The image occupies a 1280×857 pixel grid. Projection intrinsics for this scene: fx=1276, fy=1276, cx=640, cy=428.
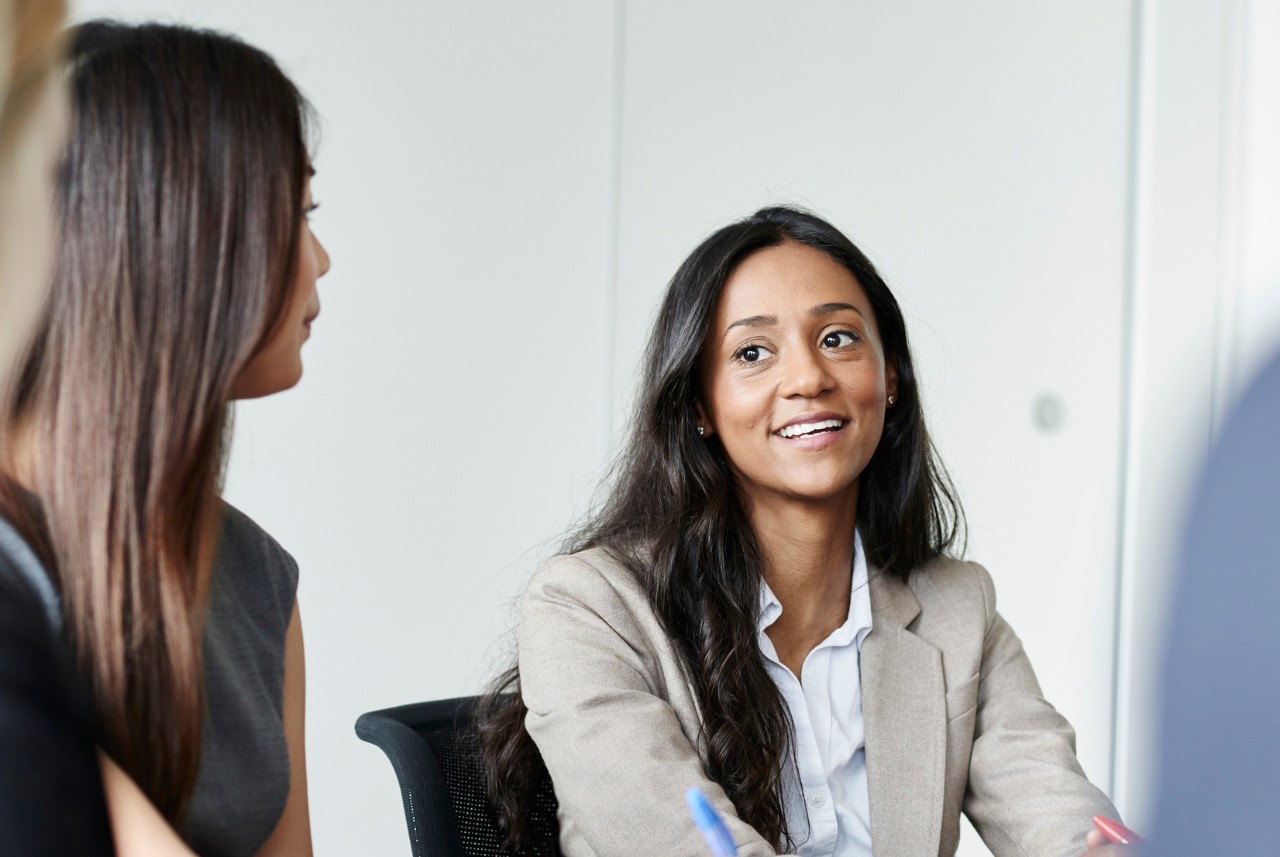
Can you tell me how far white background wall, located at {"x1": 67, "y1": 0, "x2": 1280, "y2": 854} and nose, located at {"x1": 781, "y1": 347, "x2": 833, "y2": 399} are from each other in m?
1.22

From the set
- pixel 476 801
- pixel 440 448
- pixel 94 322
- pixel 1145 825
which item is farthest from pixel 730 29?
pixel 1145 825

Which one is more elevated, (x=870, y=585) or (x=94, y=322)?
(x=94, y=322)

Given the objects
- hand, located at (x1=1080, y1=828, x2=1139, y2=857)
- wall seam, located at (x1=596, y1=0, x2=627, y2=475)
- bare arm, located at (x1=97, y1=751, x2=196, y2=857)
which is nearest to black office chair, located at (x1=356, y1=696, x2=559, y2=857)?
bare arm, located at (x1=97, y1=751, x2=196, y2=857)

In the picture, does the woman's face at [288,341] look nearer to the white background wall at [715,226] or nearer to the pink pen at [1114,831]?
the pink pen at [1114,831]

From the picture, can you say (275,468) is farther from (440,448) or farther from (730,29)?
(730,29)

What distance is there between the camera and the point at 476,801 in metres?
1.51

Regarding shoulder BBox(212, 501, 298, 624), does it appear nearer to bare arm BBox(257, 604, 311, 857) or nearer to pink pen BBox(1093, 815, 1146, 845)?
bare arm BBox(257, 604, 311, 857)

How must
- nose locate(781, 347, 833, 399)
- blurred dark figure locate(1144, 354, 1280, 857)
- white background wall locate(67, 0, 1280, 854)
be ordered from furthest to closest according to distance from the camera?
1. white background wall locate(67, 0, 1280, 854)
2. nose locate(781, 347, 833, 399)
3. blurred dark figure locate(1144, 354, 1280, 857)

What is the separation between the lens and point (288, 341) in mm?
1081

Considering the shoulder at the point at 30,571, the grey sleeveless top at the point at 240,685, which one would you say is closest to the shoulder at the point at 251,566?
the grey sleeveless top at the point at 240,685

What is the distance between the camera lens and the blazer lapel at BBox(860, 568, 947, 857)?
5.33ft

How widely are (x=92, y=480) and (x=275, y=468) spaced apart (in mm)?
1652

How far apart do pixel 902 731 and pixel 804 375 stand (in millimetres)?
488

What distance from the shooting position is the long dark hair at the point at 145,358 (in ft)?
3.06
